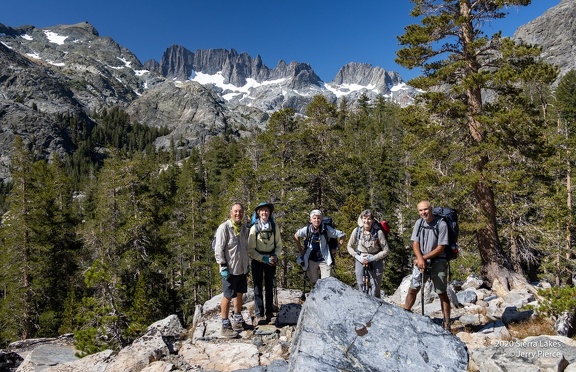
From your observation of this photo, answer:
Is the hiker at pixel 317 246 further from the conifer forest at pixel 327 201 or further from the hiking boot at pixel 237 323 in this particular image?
the conifer forest at pixel 327 201

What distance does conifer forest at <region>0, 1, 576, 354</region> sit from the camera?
1053cm

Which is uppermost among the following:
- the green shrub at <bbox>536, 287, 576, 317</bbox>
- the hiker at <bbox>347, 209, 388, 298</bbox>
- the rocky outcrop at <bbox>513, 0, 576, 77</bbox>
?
the rocky outcrop at <bbox>513, 0, 576, 77</bbox>

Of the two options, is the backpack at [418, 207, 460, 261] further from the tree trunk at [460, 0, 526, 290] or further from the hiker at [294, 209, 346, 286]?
the tree trunk at [460, 0, 526, 290]

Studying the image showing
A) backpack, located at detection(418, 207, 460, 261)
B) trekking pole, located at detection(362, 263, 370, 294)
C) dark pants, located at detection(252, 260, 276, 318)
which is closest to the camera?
backpack, located at detection(418, 207, 460, 261)

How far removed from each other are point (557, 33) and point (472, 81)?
5606 inches

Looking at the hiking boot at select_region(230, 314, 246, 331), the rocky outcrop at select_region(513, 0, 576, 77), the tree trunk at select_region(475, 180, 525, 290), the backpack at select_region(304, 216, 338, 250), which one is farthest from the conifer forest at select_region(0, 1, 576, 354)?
the rocky outcrop at select_region(513, 0, 576, 77)

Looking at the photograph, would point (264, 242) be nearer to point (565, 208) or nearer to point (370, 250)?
point (370, 250)

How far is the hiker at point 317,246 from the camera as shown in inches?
279

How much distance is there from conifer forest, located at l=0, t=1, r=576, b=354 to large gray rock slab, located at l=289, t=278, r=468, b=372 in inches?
257

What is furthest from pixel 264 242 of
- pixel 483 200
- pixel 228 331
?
pixel 483 200

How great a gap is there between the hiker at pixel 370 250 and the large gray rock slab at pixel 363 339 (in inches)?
70.1

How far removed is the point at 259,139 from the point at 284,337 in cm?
1662

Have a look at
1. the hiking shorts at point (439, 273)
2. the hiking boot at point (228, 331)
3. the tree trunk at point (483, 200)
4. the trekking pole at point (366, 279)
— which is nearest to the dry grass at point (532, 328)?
the hiking shorts at point (439, 273)

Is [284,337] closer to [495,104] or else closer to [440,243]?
[440,243]
